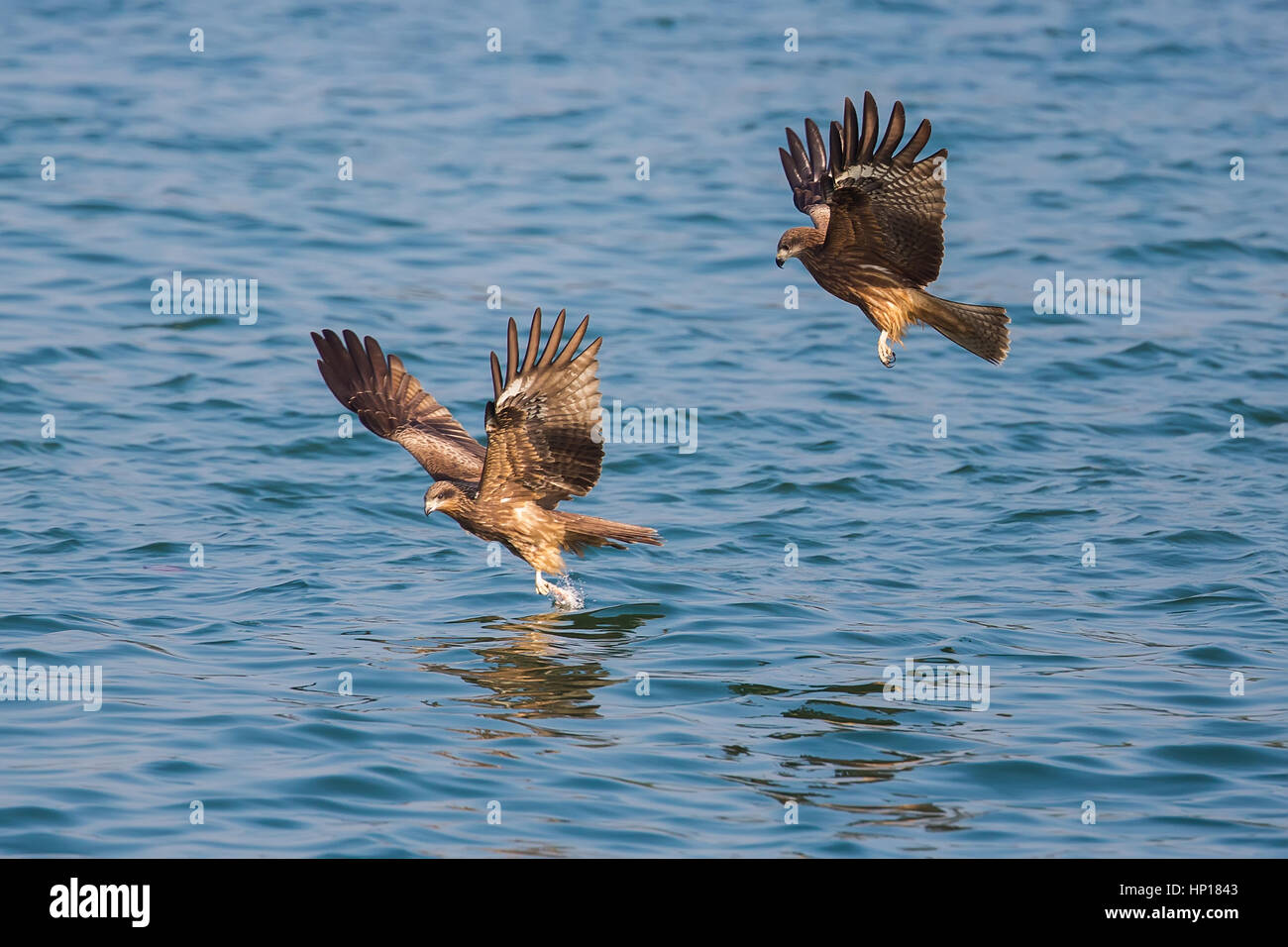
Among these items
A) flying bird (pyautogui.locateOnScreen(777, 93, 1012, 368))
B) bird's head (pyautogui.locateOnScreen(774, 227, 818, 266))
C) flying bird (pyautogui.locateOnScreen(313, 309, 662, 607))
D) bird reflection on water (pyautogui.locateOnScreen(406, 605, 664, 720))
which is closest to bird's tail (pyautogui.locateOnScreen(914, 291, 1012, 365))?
flying bird (pyautogui.locateOnScreen(777, 93, 1012, 368))

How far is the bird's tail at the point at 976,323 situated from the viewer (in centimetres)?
980

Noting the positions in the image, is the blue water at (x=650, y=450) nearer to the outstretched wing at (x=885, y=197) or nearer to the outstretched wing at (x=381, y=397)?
the outstretched wing at (x=381, y=397)

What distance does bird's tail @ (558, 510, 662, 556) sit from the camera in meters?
10.2

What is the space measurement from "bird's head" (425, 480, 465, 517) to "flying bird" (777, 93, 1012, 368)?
237cm

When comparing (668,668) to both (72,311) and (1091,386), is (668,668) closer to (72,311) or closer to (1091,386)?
(1091,386)

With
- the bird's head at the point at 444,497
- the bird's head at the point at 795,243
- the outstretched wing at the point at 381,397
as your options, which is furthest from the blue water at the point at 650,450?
the bird's head at the point at 795,243

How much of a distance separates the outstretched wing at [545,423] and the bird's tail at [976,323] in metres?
2.20

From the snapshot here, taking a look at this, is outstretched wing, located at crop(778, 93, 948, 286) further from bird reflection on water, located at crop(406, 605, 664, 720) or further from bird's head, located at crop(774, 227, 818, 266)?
bird reflection on water, located at crop(406, 605, 664, 720)

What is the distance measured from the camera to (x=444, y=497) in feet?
32.6

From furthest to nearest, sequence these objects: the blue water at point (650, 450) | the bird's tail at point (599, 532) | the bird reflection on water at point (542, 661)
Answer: the bird's tail at point (599, 532) → the bird reflection on water at point (542, 661) → the blue water at point (650, 450)

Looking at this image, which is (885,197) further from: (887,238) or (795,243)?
(795,243)

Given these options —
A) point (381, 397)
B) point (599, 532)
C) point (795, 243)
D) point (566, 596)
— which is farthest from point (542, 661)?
point (795, 243)

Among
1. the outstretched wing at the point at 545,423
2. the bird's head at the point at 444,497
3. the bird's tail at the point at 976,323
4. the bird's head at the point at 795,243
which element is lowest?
the bird's head at the point at 444,497

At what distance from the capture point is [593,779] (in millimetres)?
8344
